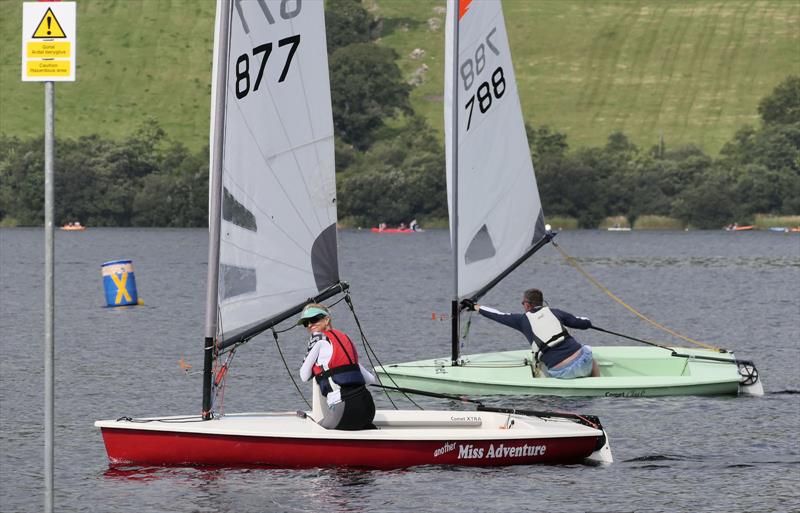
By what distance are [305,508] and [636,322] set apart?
43.8 meters

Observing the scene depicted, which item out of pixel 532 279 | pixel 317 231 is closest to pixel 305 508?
pixel 317 231

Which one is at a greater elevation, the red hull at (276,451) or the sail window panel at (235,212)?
the sail window panel at (235,212)

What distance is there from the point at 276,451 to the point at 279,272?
2.83 m

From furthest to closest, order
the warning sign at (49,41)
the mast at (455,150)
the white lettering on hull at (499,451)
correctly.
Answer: the mast at (455,150)
the white lettering on hull at (499,451)
the warning sign at (49,41)

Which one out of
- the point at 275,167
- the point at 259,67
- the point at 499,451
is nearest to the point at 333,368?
the point at 499,451

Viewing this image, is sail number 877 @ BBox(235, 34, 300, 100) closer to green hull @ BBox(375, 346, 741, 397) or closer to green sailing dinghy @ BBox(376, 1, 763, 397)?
green hull @ BBox(375, 346, 741, 397)

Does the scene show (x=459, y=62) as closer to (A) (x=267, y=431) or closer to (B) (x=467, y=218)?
(B) (x=467, y=218)

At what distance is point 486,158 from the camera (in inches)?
Result: 1261

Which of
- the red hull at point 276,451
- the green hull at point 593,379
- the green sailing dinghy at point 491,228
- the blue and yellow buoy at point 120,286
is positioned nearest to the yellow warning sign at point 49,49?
the red hull at point 276,451

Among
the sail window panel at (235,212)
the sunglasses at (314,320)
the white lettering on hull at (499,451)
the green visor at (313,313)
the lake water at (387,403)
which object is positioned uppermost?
the sail window panel at (235,212)

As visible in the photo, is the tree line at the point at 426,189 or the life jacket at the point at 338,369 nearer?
the life jacket at the point at 338,369

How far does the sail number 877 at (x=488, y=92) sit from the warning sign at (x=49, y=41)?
18.5m

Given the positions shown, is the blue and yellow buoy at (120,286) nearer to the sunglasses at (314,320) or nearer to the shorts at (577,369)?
the shorts at (577,369)

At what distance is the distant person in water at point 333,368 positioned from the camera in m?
20.9
